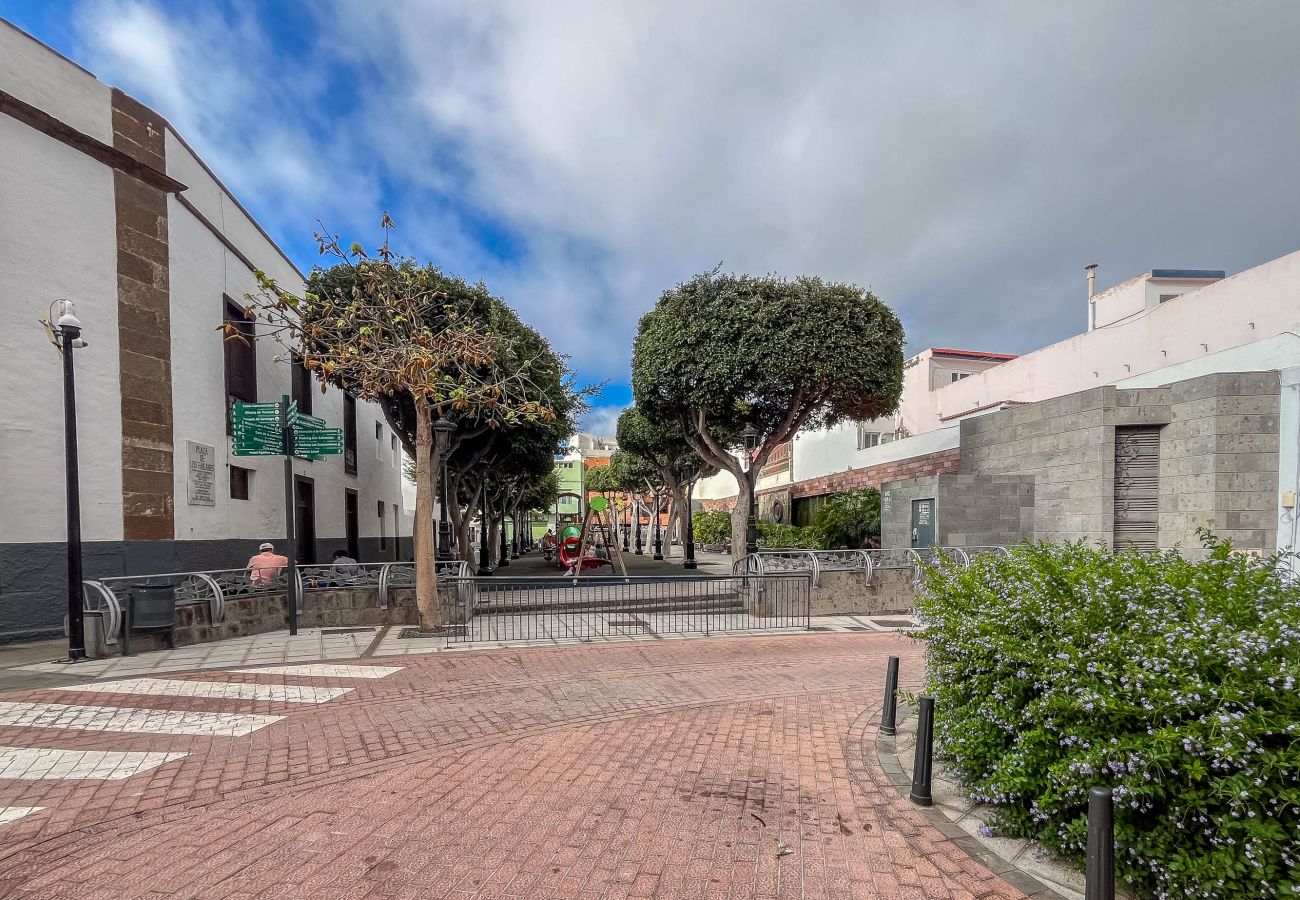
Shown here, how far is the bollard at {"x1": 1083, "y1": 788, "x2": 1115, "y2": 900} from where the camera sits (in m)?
2.54

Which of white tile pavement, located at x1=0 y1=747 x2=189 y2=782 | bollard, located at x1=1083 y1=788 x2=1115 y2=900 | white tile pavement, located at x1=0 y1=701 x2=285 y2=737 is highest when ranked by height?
bollard, located at x1=1083 y1=788 x2=1115 y2=900

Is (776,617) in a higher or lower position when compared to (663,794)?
lower

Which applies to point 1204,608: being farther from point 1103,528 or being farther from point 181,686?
point 1103,528

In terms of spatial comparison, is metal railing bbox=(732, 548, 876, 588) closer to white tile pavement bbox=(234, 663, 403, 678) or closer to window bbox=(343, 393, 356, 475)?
white tile pavement bbox=(234, 663, 403, 678)

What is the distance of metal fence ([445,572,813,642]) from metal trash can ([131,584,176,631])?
393 cm

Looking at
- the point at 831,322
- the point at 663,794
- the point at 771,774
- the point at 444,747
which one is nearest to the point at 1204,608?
the point at 771,774

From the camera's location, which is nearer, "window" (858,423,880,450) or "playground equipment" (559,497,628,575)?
"playground equipment" (559,497,628,575)

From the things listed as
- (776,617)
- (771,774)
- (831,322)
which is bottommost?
(776,617)

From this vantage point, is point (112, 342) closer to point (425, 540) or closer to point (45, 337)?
point (45, 337)

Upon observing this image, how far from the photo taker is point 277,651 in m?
9.26

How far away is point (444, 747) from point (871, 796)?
3385 millimetres

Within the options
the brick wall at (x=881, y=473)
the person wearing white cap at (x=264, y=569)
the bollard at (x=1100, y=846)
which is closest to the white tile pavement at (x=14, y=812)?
the bollard at (x=1100, y=846)

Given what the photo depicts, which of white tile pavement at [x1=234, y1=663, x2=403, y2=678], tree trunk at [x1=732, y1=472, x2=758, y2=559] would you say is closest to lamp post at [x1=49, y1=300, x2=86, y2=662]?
white tile pavement at [x1=234, y1=663, x2=403, y2=678]

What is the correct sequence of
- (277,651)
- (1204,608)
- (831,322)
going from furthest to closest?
(831,322) < (277,651) < (1204,608)
